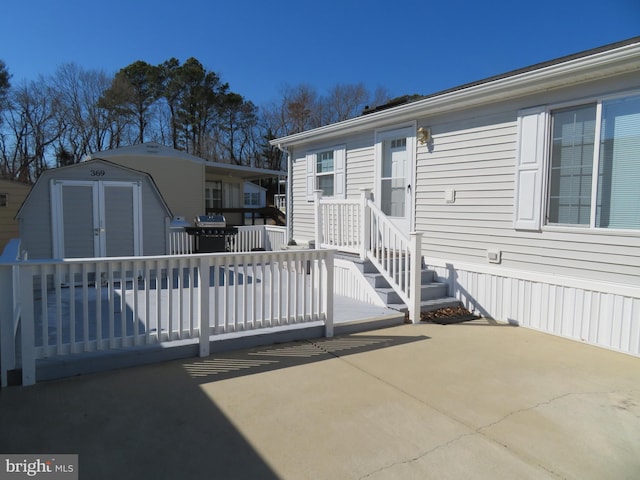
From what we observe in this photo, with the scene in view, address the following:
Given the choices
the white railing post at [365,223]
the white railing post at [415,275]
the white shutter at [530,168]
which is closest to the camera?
the white shutter at [530,168]

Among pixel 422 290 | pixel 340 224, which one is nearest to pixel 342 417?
pixel 422 290

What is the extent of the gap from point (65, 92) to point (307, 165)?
22436mm

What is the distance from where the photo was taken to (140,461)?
223cm

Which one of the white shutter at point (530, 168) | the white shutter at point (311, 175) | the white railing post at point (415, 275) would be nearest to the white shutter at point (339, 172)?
the white shutter at point (311, 175)

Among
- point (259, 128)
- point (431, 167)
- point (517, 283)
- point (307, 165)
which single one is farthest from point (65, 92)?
point (517, 283)

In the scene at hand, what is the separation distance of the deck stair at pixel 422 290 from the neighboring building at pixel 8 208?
9827mm

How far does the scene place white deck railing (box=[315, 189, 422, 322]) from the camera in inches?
209

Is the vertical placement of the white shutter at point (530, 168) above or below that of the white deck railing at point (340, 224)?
above

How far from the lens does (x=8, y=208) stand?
11.1m

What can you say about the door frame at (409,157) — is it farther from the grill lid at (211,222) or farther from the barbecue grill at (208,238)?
the grill lid at (211,222)

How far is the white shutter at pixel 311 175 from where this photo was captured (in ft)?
30.1

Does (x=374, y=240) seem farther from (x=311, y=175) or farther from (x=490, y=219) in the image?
(x=311, y=175)

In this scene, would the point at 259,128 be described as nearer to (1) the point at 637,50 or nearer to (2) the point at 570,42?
(2) the point at 570,42

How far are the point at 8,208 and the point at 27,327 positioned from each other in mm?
10242
